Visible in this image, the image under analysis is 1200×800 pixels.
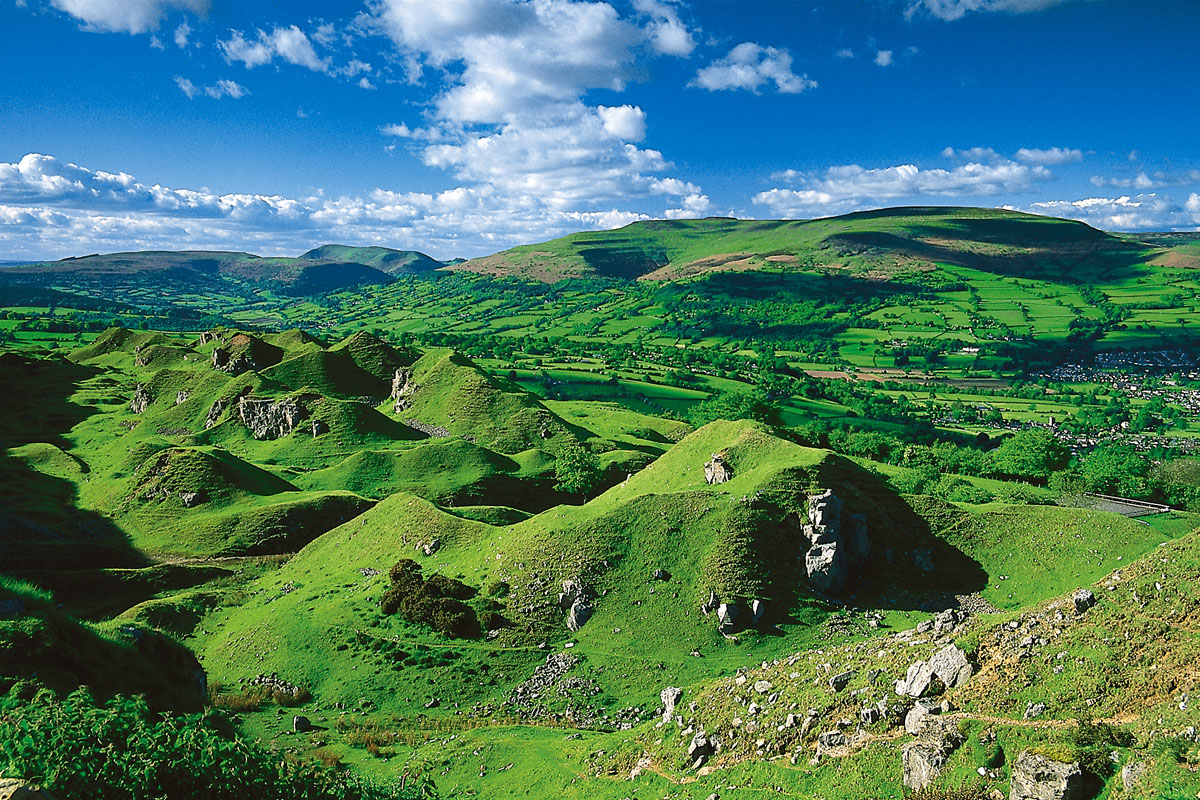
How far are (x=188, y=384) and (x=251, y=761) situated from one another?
142641 millimetres

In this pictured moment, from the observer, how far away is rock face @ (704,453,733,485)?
61.0 m

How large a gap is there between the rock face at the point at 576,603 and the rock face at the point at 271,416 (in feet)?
266

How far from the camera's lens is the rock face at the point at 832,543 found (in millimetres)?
48375

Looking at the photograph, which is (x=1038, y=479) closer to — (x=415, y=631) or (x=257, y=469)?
(x=415, y=631)

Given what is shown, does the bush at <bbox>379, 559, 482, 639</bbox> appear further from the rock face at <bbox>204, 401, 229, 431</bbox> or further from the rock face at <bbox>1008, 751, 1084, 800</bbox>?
the rock face at <bbox>204, 401, 229, 431</bbox>

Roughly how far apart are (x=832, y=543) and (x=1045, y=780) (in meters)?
32.5

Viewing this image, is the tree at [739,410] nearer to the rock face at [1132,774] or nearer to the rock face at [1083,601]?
the rock face at [1083,601]

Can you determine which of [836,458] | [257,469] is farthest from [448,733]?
[257,469]

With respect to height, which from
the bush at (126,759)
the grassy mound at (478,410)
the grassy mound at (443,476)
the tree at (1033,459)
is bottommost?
the tree at (1033,459)

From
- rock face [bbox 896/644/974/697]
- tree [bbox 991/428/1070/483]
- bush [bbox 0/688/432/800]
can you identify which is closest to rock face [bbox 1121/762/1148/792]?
rock face [bbox 896/644/974/697]

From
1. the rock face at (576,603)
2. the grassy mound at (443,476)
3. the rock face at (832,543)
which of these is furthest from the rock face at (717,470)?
the grassy mound at (443,476)

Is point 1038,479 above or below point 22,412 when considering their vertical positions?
below

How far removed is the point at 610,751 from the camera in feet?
101

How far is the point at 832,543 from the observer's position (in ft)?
162
